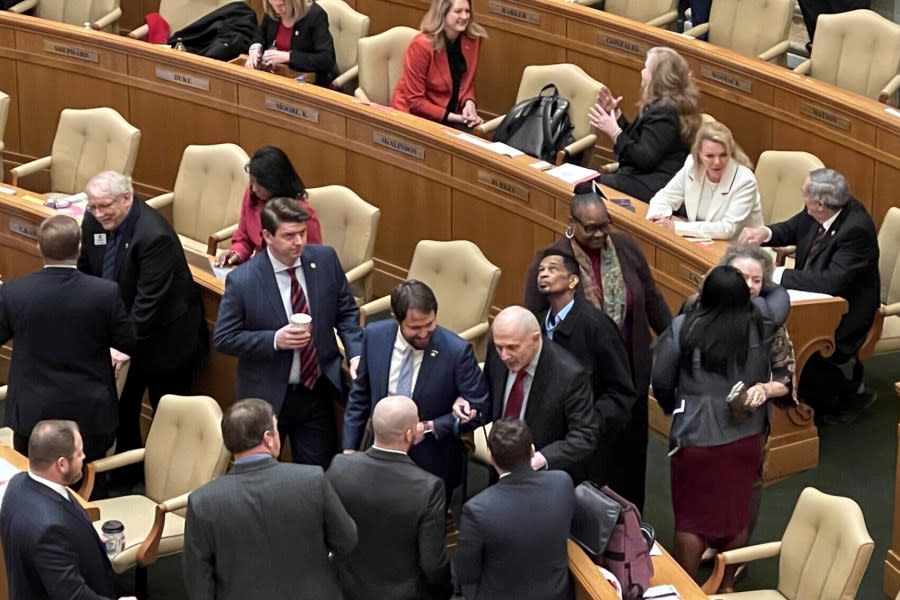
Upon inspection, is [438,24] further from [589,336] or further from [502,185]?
[589,336]

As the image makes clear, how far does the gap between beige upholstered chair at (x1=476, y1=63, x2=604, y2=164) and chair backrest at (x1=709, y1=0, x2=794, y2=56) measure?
997 mm

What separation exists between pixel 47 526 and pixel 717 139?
11.6 feet


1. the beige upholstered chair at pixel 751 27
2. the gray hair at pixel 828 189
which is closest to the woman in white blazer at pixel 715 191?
the gray hair at pixel 828 189

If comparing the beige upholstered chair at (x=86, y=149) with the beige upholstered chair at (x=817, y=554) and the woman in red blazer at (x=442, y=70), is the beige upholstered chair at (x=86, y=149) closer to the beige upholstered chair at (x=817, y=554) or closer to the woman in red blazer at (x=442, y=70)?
the woman in red blazer at (x=442, y=70)

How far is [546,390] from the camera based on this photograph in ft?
19.1

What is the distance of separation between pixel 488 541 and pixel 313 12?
4.84 metres

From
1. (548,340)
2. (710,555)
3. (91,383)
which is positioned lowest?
(710,555)

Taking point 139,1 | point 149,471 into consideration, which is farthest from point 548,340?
point 139,1

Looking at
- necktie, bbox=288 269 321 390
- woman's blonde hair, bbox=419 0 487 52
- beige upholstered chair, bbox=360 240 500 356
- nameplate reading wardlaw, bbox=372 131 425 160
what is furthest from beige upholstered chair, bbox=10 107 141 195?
necktie, bbox=288 269 321 390

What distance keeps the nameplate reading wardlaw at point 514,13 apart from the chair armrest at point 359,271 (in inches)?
102

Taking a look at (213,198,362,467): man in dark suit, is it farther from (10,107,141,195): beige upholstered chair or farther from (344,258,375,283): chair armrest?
(10,107,141,195): beige upholstered chair

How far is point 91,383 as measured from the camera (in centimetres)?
663

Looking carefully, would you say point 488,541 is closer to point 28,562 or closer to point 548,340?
point 548,340

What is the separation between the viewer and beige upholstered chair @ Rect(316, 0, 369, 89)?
9.88m
